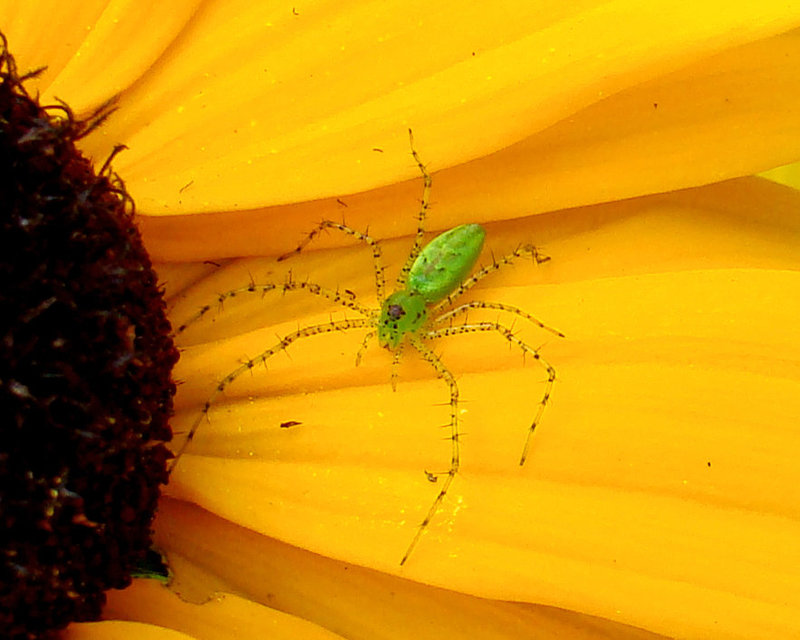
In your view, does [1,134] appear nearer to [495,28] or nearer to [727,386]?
[495,28]

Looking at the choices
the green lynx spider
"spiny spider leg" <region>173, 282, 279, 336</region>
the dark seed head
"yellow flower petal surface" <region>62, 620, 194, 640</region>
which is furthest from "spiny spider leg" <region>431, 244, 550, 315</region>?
"yellow flower petal surface" <region>62, 620, 194, 640</region>

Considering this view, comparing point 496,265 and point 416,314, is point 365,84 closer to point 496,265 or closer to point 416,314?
point 496,265

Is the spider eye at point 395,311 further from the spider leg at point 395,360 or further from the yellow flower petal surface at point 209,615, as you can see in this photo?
the yellow flower petal surface at point 209,615

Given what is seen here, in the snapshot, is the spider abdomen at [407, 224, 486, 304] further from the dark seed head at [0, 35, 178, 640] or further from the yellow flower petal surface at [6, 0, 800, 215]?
the dark seed head at [0, 35, 178, 640]

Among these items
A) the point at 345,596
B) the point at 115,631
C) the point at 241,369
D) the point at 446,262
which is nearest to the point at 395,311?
the point at 446,262

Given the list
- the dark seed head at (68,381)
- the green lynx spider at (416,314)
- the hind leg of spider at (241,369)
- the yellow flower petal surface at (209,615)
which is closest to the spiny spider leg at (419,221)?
the green lynx spider at (416,314)

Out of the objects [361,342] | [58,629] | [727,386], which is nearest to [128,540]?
[58,629]
